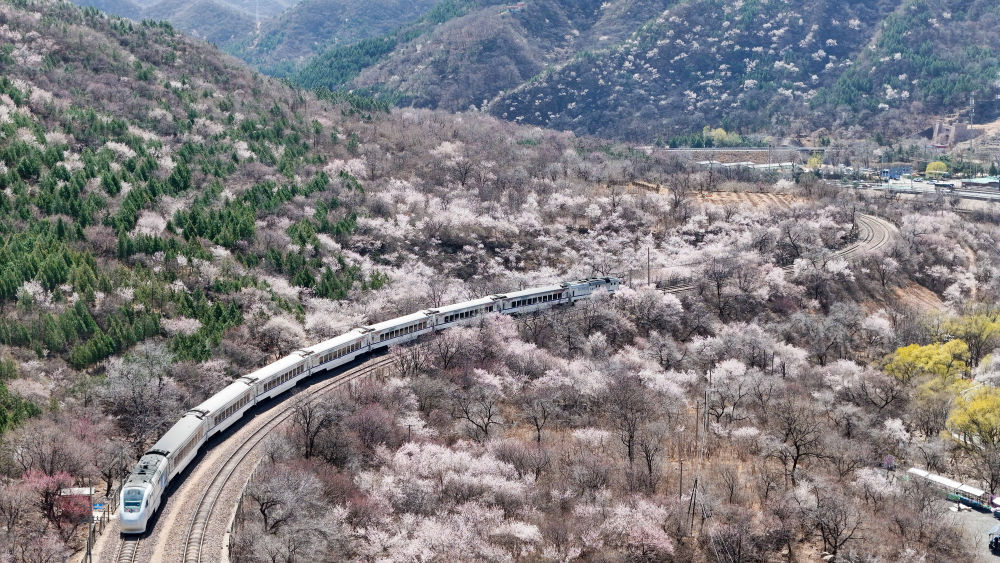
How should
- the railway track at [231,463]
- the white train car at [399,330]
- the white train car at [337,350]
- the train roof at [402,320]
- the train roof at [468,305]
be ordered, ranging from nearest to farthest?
the railway track at [231,463] → the white train car at [337,350] → the white train car at [399,330] → the train roof at [402,320] → the train roof at [468,305]

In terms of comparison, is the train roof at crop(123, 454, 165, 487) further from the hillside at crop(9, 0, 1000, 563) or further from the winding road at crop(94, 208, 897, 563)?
the hillside at crop(9, 0, 1000, 563)

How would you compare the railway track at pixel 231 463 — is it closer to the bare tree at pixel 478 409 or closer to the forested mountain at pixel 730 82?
the bare tree at pixel 478 409

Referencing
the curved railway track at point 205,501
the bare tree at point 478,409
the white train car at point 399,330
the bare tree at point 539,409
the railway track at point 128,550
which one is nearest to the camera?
the railway track at point 128,550

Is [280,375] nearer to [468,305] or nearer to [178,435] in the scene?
[178,435]

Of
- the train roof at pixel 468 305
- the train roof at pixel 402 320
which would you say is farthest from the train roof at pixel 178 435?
the train roof at pixel 468 305

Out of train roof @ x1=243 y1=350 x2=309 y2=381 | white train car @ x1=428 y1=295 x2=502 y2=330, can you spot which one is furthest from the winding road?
white train car @ x1=428 y1=295 x2=502 y2=330

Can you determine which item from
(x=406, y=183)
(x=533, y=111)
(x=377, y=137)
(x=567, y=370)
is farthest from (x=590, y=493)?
(x=533, y=111)
